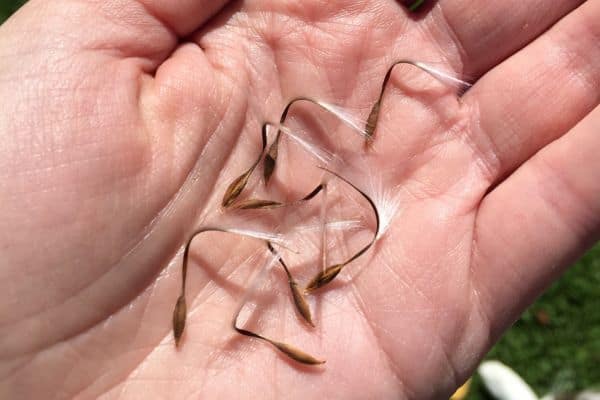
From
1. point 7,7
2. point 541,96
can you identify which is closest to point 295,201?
point 541,96

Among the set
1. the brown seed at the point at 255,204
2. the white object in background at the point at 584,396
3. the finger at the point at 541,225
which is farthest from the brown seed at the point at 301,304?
the white object in background at the point at 584,396

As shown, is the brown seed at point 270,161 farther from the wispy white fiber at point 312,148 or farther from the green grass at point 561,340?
the green grass at point 561,340

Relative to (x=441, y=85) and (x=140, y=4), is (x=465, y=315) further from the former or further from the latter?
(x=140, y=4)

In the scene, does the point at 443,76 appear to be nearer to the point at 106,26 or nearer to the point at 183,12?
the point at 183,12

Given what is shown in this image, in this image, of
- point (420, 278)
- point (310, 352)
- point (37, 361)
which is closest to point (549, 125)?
point (420, 278)

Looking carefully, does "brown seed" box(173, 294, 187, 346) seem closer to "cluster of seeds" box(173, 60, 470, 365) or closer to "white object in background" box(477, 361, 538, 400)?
"cluster of seeds" box(173, 60, 470, 365)

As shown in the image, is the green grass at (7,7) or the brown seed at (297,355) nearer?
the brown seed at (297,355)

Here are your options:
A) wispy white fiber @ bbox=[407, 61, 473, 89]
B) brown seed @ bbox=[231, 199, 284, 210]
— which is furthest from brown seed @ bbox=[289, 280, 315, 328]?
wispy white fiber @ bbox=[407, 61, 473, 89]
